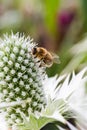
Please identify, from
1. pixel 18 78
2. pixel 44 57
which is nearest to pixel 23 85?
pixel 18 78

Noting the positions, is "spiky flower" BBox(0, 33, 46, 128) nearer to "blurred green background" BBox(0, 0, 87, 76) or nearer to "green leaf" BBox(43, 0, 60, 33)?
"blurred green background" BBox(0, 0, 87, 76)

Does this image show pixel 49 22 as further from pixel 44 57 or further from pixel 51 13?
pixel 44 57

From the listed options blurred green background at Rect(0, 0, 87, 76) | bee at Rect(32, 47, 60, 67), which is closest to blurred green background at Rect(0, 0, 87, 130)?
blurred green background at Rect(0, 0, 87, 76)

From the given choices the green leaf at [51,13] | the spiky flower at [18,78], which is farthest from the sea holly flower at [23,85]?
the green leaf at [51,13]

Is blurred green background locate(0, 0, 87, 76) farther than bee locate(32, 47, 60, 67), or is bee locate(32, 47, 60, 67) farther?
blurred green background locate(0, 0, 87, 76)

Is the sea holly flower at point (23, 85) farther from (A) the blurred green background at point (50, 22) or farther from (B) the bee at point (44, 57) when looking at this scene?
(A) the blurred green background at point (50, 22)

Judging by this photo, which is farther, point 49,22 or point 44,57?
point 49,22

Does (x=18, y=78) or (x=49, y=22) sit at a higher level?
(x=49, y=22)
